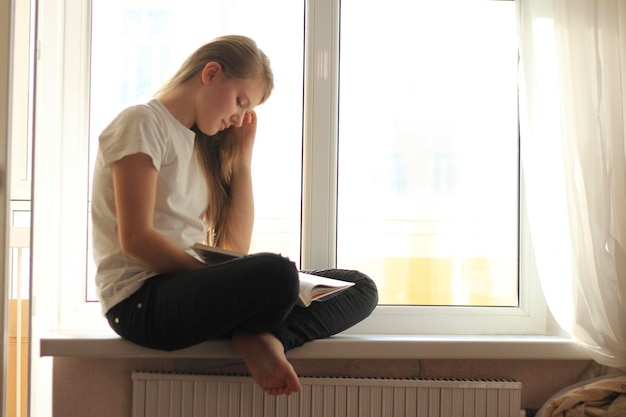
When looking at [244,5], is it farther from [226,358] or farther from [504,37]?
[226,358]

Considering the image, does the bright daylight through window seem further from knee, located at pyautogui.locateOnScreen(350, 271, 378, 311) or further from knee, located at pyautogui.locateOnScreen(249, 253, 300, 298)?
knee, located at pyautogui.locateOnScreen(249, 253, 300, 298)

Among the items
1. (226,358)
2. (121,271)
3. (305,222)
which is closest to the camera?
(121,271)

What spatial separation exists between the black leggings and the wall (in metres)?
0.23

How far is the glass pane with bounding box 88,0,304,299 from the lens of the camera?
2.10 metres

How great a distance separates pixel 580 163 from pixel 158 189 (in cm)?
106

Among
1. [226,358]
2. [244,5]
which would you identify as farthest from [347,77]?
[226,358]

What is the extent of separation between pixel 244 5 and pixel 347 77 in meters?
0.36

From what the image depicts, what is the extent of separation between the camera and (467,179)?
7.15 ft

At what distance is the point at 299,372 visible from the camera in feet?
6.40

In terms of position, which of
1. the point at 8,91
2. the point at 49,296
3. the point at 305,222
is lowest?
the point at 49,296

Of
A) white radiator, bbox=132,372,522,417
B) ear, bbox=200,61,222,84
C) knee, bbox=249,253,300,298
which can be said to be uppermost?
ear, bbox=200,61,222,84

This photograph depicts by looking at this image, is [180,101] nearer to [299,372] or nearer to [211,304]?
[211,304]

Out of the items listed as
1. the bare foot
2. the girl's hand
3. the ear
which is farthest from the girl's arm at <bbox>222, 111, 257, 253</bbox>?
the bare foot

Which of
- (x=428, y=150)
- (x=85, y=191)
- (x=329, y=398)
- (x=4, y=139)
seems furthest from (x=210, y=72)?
(x=329, y=398)
